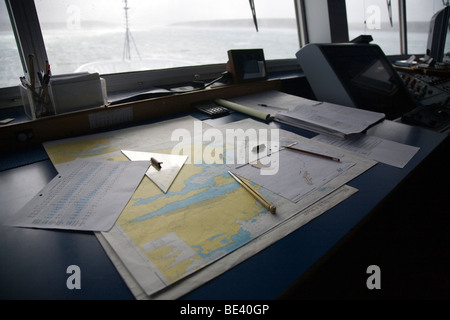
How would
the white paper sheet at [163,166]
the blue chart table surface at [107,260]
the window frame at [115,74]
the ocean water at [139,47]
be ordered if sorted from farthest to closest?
the ocean water at [139,47], the window frame at [115,74], the white paper sheet at [163,166], the blue chart table surface at [107,260]

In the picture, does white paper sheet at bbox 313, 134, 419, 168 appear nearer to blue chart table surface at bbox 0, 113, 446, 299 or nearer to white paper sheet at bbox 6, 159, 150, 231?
blue chart table surface at bbox 0, 113, 446, 299

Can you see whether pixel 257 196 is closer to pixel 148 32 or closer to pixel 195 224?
pixel 195 224

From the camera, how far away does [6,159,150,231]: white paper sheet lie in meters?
0.60

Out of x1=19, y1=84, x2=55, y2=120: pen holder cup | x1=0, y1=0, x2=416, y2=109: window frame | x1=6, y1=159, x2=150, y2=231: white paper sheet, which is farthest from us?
x1=0, y1=0, x2=416, y2=109: window frame

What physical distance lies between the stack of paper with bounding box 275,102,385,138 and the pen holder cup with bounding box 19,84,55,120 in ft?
2.92

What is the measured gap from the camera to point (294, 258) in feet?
1.69

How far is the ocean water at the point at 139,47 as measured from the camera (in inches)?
53.0

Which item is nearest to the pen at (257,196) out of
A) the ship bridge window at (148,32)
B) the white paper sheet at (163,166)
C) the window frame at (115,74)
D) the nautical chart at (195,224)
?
the nautical chart at (195,224)

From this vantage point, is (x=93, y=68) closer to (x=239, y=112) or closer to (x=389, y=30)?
(x=239, y=112)

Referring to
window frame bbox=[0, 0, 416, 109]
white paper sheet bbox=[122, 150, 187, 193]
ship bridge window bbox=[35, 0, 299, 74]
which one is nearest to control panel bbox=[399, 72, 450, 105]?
window frame bbox=[0, 0, 416, 109]

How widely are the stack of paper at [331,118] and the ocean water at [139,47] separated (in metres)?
Answer: 0.92

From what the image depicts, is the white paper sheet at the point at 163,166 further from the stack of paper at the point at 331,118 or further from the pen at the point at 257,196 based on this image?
the stack of paper at the point at 331,118
